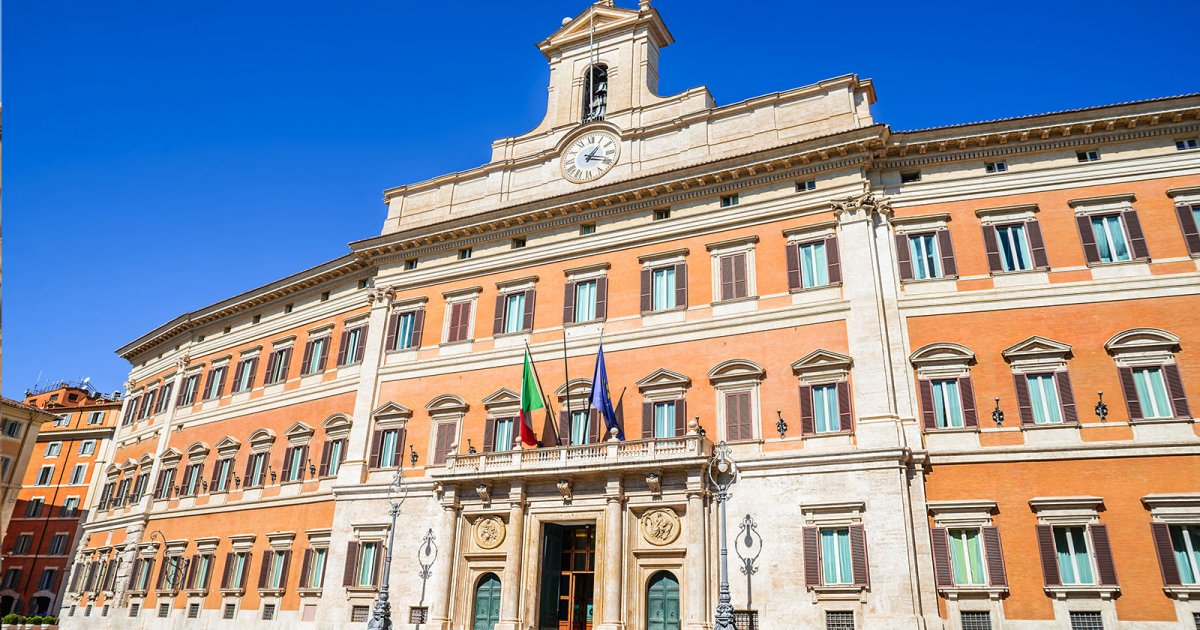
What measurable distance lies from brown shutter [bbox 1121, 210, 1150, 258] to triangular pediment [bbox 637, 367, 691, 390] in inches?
510

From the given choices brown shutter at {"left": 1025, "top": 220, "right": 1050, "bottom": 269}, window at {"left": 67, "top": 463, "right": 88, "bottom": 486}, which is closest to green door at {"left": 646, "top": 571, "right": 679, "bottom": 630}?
brown shutter at {"left": 1025, "top": 220, "right": 1050, "bottom": 269}

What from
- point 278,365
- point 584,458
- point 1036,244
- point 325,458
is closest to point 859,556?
point 584,458

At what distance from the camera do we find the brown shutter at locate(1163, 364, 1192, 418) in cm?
2008

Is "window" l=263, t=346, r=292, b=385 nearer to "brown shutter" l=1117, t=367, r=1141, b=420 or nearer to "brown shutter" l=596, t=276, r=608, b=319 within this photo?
"brown shutter" l=596, t=276, r=608, b=319

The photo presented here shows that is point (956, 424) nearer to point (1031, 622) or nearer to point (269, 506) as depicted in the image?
point (1031, 622)

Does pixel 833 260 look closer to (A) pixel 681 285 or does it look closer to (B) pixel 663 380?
(A) pixel 681 285

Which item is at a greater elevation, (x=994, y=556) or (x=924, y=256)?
(x=924, y=256)

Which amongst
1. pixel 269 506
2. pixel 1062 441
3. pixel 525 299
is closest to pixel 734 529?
pixel 1062 441

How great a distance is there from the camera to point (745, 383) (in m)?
24.4

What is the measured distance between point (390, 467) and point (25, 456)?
28.8 meters

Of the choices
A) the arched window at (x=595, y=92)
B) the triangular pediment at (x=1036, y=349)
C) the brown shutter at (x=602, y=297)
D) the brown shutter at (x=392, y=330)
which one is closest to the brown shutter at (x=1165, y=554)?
the triangular pediment at (x=1036, y=349)

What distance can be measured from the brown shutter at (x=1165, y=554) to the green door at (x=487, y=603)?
17.7 m

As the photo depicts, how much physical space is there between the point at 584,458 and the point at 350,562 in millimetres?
10084

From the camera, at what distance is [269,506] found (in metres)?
32.5
